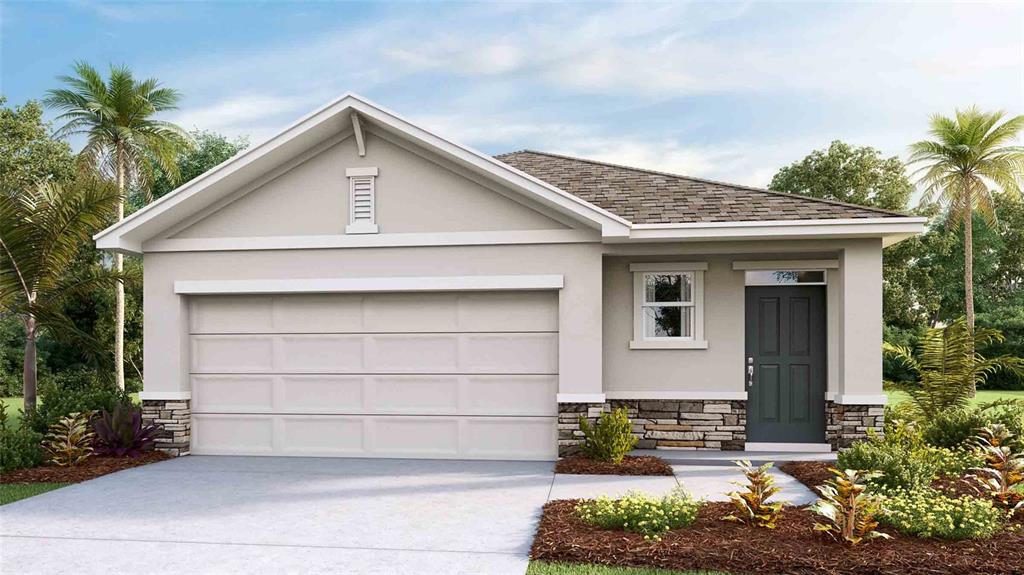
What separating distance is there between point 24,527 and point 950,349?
479 inches

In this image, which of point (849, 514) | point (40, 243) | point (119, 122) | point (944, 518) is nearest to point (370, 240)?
point (40, 243)

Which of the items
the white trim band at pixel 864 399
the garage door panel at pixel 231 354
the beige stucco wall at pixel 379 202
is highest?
the beige stucco wall at pixel 379 202

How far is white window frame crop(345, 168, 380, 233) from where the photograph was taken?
9.87 meters

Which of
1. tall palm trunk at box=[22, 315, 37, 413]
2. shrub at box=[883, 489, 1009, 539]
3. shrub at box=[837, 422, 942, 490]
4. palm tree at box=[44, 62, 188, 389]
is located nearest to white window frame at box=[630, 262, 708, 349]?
shrub at box=[837, 422, 942, 490]

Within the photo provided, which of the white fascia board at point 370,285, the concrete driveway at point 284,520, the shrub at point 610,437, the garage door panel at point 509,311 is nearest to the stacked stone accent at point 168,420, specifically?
the concrete driveway at point 284,520

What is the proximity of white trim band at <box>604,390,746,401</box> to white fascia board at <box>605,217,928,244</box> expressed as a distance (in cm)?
228

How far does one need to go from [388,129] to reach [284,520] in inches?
208

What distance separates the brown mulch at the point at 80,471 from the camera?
27.4 feet

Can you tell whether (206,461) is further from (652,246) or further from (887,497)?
(887,497)

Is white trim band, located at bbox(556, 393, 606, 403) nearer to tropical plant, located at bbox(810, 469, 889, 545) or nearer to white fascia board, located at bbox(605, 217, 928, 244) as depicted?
white fascia board, located at bbox(605, 217, 928, 244)

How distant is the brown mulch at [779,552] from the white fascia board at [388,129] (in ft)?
14.5

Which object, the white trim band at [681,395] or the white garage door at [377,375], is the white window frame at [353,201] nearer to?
the white garage door at [377,375]

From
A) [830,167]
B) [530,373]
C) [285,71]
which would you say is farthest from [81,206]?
[830,167]

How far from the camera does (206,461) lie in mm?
9648
